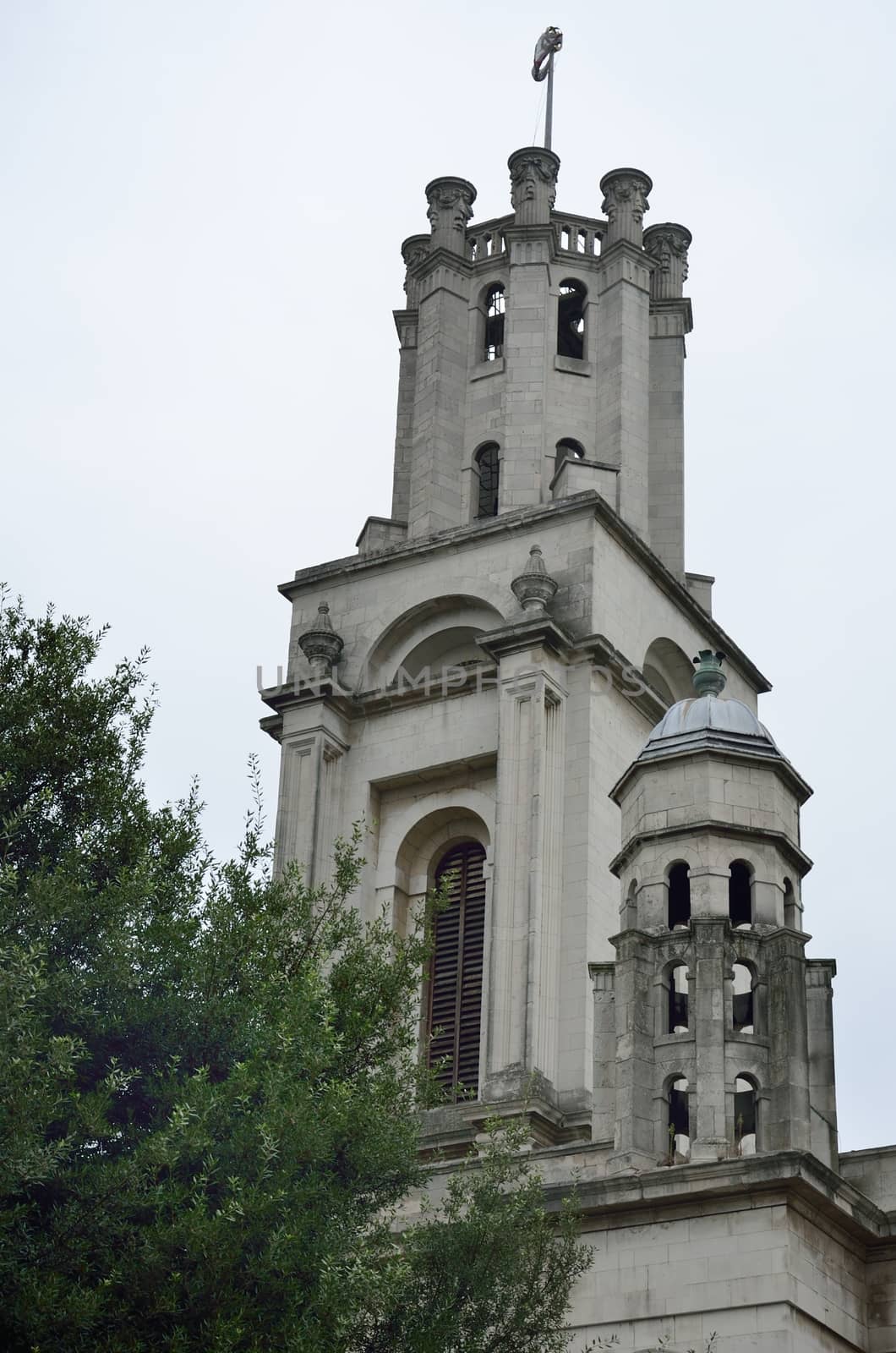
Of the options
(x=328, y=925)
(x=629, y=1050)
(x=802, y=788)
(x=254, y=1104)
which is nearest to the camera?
(x=254, y=1104)

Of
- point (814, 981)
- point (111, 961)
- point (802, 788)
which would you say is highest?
point (802, 788)

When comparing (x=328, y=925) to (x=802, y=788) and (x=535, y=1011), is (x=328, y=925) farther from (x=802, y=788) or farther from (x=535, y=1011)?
(x=535, y=1011)

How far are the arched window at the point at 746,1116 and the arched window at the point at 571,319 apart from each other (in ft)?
79.1

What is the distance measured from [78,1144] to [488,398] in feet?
93.4

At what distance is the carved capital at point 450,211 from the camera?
49.3 m

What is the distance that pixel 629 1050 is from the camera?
26.4 metres

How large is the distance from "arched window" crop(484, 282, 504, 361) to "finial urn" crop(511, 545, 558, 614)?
7.94 m

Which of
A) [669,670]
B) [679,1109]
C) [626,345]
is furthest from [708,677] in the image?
[626,345]

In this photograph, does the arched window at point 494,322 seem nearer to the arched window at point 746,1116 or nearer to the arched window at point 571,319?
the arched window at point 571,319

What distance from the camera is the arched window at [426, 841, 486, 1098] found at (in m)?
39.3

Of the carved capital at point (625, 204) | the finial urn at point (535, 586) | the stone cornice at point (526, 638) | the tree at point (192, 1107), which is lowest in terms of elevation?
the tree at point (192, 1107)

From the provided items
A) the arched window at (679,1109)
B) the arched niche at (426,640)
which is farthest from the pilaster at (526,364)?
the arched window at (679,1109)

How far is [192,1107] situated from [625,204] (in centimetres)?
3180

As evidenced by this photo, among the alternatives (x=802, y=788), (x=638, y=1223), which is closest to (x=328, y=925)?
(x=638, y=1223)
